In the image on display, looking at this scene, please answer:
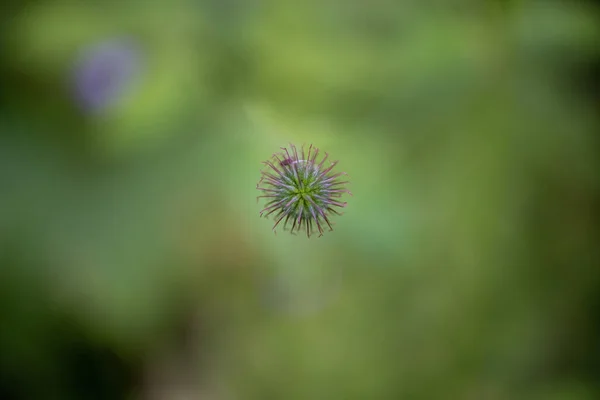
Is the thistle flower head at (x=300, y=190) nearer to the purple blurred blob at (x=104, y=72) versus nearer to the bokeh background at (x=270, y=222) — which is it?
the bokeh background at (x=270, y=222)

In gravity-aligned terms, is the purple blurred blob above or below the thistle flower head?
above

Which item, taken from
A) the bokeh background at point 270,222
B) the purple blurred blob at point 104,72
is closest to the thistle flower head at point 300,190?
the bokeh background at point 270,222

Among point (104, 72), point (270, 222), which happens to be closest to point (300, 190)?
point (270, 222)

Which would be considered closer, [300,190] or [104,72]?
[300,190]

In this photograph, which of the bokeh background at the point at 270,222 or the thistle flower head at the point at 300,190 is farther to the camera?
Answer: the bokeh background at the point at 270,222

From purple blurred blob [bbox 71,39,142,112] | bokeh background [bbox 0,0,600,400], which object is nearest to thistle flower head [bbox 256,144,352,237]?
bokeh background [bbox 0,0,600,400]

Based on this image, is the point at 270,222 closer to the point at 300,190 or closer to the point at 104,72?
the point at 300,190

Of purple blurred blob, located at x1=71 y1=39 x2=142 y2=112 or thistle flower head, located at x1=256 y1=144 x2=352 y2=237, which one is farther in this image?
purple blurred blob, located at x1=71 y1=39 x2=142 y2=112

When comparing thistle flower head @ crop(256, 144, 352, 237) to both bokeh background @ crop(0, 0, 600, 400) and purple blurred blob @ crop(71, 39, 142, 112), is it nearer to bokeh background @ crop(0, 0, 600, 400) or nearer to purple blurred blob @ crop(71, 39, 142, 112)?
bokeh background @ crop(0, 0, 600, 400)
